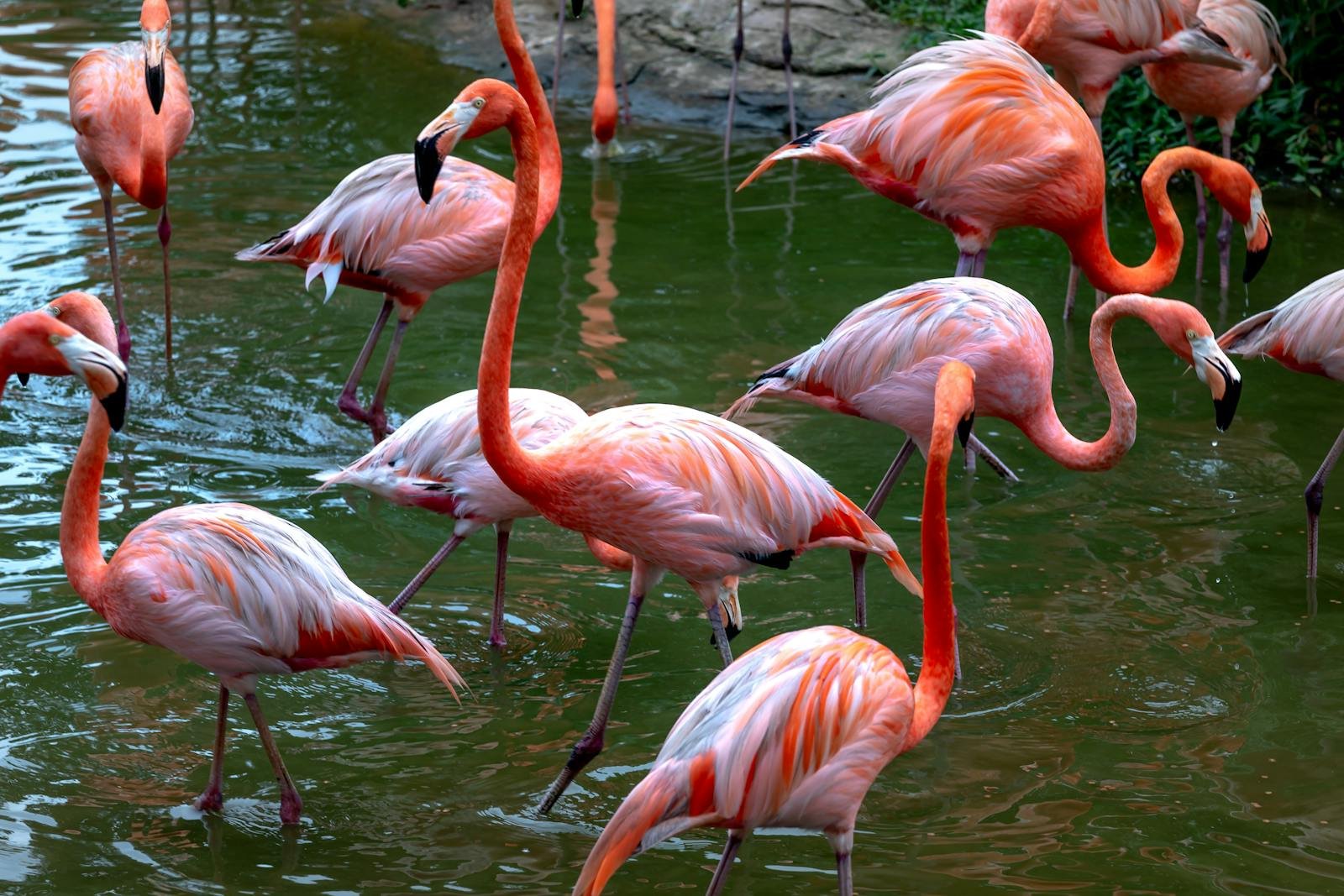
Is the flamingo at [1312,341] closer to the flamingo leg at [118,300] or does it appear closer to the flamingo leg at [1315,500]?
the flamingo leg at [1315,500]

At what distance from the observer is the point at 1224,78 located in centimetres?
646

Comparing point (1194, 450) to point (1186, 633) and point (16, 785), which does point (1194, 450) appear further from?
point (16, 785)

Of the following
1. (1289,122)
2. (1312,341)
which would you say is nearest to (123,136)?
(1312,341)

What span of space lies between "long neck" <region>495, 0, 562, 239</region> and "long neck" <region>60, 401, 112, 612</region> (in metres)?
1.31

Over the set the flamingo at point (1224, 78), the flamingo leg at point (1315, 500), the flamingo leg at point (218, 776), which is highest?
the flamingo at point (1224, 78)

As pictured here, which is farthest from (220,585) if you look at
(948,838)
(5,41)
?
(5,41)

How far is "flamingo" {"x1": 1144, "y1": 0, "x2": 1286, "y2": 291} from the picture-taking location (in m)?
6.46

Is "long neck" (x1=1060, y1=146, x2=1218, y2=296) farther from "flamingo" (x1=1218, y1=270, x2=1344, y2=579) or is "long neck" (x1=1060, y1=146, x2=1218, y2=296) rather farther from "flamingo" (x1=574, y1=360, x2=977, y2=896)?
"flamingo" (x1=574, y1=360, x2=977, y2=896)

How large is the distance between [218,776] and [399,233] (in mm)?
2144

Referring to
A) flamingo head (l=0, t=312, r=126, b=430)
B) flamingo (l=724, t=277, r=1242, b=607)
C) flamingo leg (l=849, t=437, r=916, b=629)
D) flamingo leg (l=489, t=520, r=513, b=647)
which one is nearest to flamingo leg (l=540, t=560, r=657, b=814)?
flamingo leg (l=489, t=520, r=513, b=647)

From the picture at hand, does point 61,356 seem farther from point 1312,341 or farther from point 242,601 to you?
point 1312,341

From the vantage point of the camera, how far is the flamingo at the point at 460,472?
3.91 metres

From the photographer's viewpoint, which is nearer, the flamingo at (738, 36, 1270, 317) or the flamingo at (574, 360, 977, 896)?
the flamingo at (574, 360, 977, 896)

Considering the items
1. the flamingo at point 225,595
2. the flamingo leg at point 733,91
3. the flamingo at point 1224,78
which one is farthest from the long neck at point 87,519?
the flamingo leg at point 733,91
